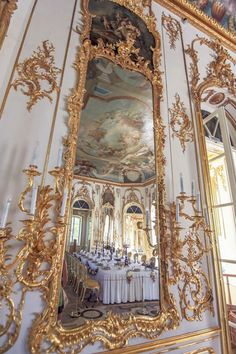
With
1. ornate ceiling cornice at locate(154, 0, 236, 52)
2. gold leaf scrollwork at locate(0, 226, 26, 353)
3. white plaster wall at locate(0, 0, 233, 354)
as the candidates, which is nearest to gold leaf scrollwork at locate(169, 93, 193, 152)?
white plaster wall at locate(0, 0, 233, 354)

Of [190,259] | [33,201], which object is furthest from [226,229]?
[33,201]

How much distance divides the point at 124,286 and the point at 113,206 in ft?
2.22

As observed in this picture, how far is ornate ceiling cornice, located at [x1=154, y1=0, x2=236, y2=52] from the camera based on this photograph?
3.29 metres

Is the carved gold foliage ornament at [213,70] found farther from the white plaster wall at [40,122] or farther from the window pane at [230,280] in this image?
the window pane at [230,280]

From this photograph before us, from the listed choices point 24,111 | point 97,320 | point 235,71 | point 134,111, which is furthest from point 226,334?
point 235,71

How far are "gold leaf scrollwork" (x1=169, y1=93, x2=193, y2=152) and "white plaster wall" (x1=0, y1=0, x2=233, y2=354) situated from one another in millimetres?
78

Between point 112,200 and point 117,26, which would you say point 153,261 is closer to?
point 112,200

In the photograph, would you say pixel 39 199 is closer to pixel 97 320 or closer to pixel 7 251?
pixel 7 251

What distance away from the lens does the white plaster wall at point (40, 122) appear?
1.44 meters

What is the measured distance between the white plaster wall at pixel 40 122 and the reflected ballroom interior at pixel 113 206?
0.21 metres

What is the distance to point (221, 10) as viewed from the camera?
12.1 ft

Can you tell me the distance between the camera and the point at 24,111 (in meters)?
1.67

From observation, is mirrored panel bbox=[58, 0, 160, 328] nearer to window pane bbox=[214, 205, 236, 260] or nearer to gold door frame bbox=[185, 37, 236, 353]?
gold door frame bbox=[185, 37, 236, 353]

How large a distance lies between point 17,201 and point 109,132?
3.58 feet
